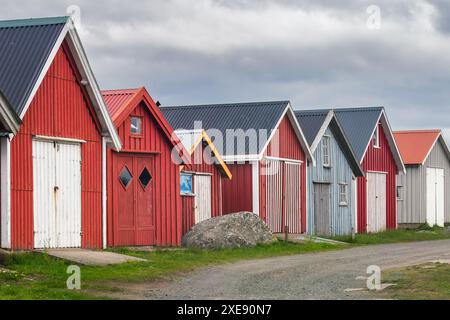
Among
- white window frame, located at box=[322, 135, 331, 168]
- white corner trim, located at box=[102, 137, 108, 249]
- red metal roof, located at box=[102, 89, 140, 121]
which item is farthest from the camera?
white window frame, located at box=[322, 135, 331, 168]

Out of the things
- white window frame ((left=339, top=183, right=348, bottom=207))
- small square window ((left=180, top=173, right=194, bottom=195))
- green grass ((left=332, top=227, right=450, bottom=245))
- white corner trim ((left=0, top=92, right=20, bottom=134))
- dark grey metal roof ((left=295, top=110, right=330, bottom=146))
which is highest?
dark grey metal roof ((left=295, top=110, right=330, bottom=146))

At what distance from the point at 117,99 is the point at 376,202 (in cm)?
2311

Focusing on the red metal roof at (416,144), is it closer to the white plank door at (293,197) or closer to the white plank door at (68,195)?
the white plank door at (293,197)

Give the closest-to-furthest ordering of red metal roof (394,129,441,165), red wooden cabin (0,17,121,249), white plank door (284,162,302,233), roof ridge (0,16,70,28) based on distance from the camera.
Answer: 1. red wooden cabin (0,17,121,249)
2. roof ridge (0,16,70,28)
3. white plank door (284,162,302,233)
4. red metal roof (394,129,441,165)

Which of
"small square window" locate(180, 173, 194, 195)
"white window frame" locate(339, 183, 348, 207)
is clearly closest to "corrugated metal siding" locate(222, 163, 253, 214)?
"small square window" locate(180, 173, 194, 195)

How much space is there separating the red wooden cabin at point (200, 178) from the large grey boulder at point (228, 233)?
6.86 ft

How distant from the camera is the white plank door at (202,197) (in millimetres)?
33875

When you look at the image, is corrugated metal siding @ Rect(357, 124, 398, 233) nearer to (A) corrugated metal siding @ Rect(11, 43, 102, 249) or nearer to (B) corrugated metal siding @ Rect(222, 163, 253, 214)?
(B) corrugated metal siding @ Rect(222, 163, 253, 214)

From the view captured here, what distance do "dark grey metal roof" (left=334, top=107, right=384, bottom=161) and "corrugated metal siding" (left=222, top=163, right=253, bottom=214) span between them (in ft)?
37.4

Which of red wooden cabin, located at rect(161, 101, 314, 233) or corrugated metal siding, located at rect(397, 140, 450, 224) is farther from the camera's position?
corrugated metal siding, located at rect(397, 140, 450, 224)

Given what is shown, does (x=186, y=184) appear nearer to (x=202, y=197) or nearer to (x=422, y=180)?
(x=202, y=197)

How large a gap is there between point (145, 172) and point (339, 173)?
1657cm

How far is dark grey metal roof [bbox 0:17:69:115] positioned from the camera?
23.5 m
